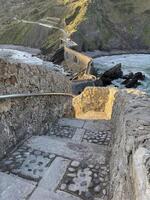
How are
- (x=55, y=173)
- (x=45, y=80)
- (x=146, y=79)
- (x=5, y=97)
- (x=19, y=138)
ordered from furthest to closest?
1. (x=146, y=79)
2. (x=45, y=80)
3. (x=19, y=138)
4. (x=5, y=97)
5. (x=55, y=173)

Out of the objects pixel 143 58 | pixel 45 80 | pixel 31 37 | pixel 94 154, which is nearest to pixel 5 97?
pixel 94 154

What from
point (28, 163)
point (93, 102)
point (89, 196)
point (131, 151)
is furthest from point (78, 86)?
point (131, 151)

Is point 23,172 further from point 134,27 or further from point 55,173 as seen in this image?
point 134,27

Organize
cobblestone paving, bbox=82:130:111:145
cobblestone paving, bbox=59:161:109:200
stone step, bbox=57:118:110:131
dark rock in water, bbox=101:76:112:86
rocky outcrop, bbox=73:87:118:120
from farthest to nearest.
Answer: dark rock in water, bbox=101:76:112:86 < rocky outcrop, bbox=73:87:118:120 < stone step, bbox=57:118:110:131 < cobblestone paving, bbox=82:130:111:145 < cobblestone paving, bbox=59:161:109:200

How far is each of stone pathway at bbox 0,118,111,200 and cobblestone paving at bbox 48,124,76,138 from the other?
3.05 ft

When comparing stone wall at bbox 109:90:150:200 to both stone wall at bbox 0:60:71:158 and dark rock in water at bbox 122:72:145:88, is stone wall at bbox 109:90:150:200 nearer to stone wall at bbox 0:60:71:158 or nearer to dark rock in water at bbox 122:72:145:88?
stone wall at bbox 0:60:71:158

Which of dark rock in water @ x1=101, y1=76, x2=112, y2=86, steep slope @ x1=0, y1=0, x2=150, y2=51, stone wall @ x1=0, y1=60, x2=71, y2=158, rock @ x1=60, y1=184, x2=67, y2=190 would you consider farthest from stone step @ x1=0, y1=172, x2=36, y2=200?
steep slope @ x1=0, y1=0, x2=150, y2=51

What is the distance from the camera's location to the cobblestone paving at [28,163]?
496cm

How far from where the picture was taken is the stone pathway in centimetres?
450

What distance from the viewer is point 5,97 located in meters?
5.56

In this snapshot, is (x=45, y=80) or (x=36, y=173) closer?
(x=36, y=173)

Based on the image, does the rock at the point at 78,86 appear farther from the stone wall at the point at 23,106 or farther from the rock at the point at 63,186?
the rock at the point at 63,186

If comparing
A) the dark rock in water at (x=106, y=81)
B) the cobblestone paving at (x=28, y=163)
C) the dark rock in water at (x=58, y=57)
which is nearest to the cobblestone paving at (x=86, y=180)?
the cobblestone paving at (x=28, y=163)

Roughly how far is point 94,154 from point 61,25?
7274 centimetres
